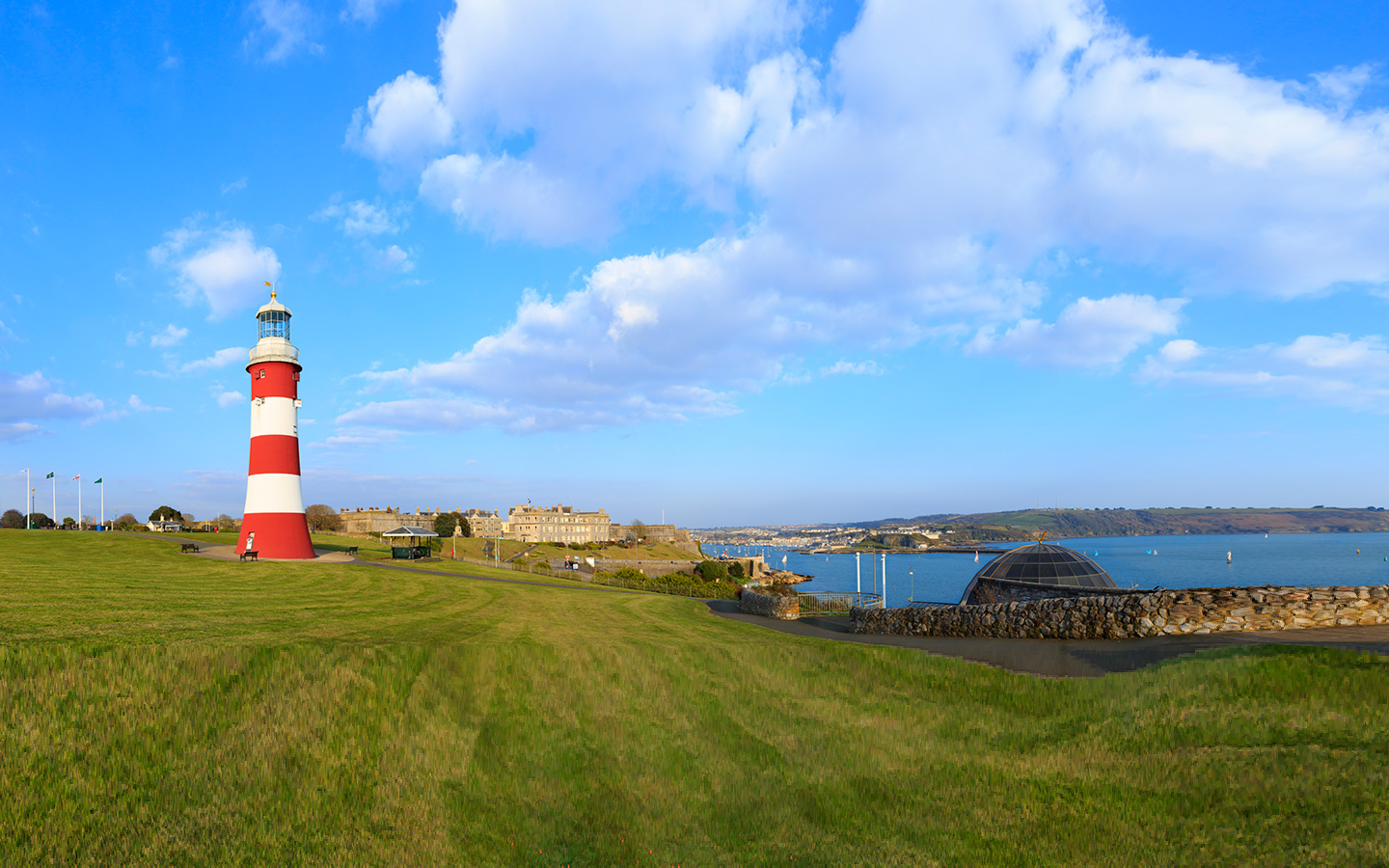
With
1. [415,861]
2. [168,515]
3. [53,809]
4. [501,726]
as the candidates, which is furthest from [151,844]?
[168,515]

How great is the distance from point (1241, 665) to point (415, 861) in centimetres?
1076

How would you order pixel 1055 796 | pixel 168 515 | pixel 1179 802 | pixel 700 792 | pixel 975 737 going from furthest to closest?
pixel 168 515, pixel 975 737, pixel 700 792, pixel 1055 796, pixel 1179 802

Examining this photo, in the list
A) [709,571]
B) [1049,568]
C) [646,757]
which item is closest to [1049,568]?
[1049,568]

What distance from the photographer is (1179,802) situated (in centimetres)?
623

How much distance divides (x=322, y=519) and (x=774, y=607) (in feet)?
337

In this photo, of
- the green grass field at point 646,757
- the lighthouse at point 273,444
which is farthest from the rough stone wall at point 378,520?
the green grass field at point 646,757

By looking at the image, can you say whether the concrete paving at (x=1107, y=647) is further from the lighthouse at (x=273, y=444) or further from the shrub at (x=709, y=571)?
the shrub at (x=709, y=571)

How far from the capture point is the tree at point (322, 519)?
101500 millimetres

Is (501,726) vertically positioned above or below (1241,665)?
below

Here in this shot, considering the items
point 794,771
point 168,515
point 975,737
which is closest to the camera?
point 794,771

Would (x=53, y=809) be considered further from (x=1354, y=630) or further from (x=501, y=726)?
(x=1354, y=630)

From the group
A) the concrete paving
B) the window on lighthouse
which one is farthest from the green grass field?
the window on lighthouse

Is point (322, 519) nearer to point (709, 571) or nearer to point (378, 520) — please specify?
point (378, 520)

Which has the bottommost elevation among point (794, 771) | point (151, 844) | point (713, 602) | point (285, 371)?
point (713, 602)
